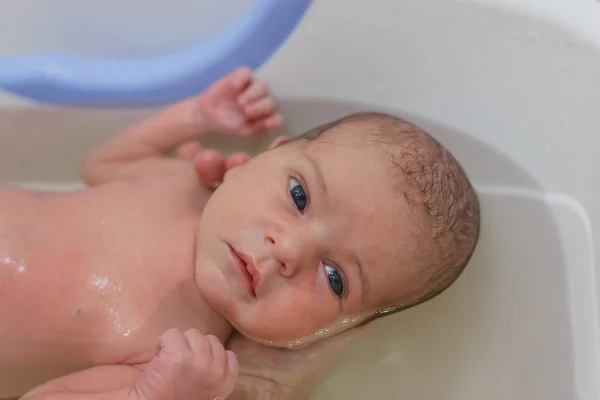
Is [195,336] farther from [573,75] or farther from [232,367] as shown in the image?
[573,75]

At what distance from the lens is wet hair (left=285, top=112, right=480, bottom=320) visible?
0.85m

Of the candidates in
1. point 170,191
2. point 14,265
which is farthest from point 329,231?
point 14,265

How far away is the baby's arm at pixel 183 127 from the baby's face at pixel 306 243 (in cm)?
23

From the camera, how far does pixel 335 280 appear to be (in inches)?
33.9

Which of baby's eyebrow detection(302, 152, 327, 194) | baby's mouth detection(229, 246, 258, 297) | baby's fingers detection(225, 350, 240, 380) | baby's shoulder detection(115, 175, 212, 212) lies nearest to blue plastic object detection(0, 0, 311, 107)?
baby's shoulder detection(115, 175, 212, 212)

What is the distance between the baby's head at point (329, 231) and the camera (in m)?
0.83

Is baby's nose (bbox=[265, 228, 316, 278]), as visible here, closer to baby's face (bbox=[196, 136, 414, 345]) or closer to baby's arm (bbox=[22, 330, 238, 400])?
baby's face (bbox=[196, 136, 414, 345])

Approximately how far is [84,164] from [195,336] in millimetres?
462

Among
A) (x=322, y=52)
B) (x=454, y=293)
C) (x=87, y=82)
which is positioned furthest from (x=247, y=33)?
(x=454, y=293)

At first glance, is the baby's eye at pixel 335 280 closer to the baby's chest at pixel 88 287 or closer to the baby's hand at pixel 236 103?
the baby's chest at pixel 88 287

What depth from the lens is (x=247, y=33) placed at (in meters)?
1.07

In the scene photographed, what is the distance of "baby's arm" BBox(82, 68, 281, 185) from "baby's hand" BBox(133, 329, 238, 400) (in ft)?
1.19

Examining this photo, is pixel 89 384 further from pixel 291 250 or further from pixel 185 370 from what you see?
pixel 291 250

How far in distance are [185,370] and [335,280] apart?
213mm
